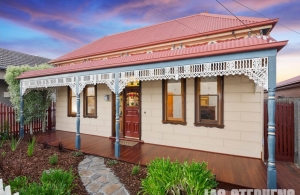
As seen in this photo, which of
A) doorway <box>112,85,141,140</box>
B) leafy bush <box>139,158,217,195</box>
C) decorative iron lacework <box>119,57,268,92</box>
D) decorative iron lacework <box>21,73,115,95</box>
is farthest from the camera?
doorway <box>112,85,141,140</box>

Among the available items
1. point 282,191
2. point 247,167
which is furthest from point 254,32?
point 282,191

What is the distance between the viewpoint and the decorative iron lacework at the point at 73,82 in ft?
17.7

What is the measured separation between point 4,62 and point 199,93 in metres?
13.4

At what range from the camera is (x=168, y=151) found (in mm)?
5586

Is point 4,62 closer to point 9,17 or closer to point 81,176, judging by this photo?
point 9,17

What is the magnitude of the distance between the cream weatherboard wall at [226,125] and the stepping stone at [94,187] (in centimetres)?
322

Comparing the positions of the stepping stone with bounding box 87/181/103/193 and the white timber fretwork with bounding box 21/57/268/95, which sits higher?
the white timber fretwork with bounding box 21/57/268/95

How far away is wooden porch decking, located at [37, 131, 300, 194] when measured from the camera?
11.9ft

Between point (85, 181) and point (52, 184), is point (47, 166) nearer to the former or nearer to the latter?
point (85, 181)

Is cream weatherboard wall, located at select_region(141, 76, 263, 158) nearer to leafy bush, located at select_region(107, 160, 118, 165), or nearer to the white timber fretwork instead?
the white timber fretwork

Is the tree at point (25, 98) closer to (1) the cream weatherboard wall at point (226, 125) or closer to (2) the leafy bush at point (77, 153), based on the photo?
(1) the cream weatherboard wall at point (226, 125)

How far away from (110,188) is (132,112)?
12.9 ft

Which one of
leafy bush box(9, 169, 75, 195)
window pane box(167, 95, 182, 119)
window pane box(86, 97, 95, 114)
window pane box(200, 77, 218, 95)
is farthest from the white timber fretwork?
leafy bush box(9, 169, 75, 195)

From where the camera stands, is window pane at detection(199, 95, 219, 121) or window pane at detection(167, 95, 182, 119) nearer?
window pane at detection(199, 95, 219, 121)
